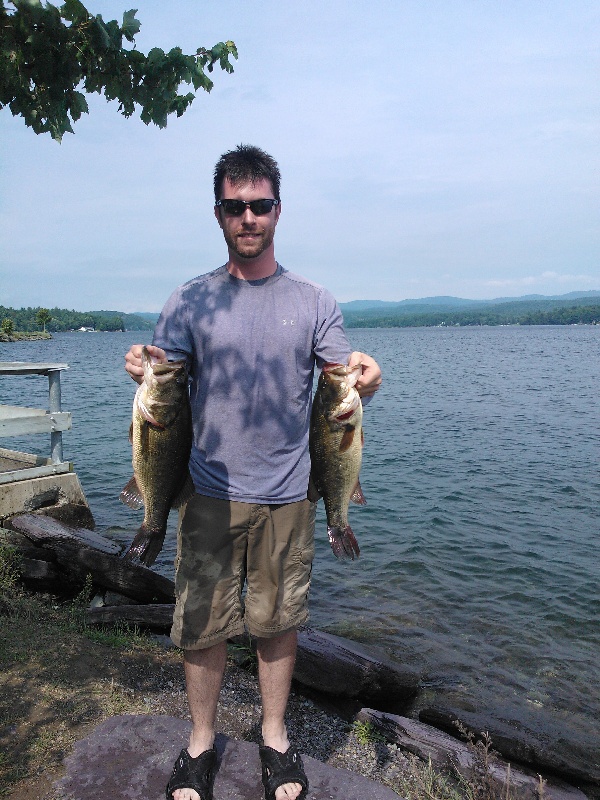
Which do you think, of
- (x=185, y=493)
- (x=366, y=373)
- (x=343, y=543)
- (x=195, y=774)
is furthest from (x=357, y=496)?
(x=195, y=774)

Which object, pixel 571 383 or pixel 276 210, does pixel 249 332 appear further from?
pixel 571 383

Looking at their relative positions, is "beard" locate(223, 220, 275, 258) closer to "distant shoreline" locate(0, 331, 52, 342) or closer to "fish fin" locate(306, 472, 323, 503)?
"fish fin" locate(306, 472, 323, 503)

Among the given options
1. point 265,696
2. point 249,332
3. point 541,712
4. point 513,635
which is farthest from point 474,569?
point 249,332

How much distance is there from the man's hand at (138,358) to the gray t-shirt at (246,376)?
0.64ft

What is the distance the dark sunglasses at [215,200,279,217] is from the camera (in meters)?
3.56

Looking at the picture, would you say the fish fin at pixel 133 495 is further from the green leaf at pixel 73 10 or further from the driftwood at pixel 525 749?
the driftwood at pixel 525 749

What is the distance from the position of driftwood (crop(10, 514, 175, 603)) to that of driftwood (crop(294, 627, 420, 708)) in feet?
6.46

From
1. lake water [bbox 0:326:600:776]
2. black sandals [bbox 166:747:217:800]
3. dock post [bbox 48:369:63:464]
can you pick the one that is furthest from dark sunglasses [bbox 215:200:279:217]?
dock post [bbox 48:369:63:464]

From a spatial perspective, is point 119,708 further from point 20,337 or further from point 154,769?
point 20,337

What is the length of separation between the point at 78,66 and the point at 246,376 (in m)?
2.31

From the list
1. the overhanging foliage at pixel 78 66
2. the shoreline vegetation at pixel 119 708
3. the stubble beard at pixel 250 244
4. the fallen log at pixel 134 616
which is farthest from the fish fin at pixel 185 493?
the fallen log at pixel 134 616

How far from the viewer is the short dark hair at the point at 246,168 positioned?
3596mm

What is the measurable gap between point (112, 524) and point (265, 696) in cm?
1023

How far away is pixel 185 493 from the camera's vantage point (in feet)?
12.0
